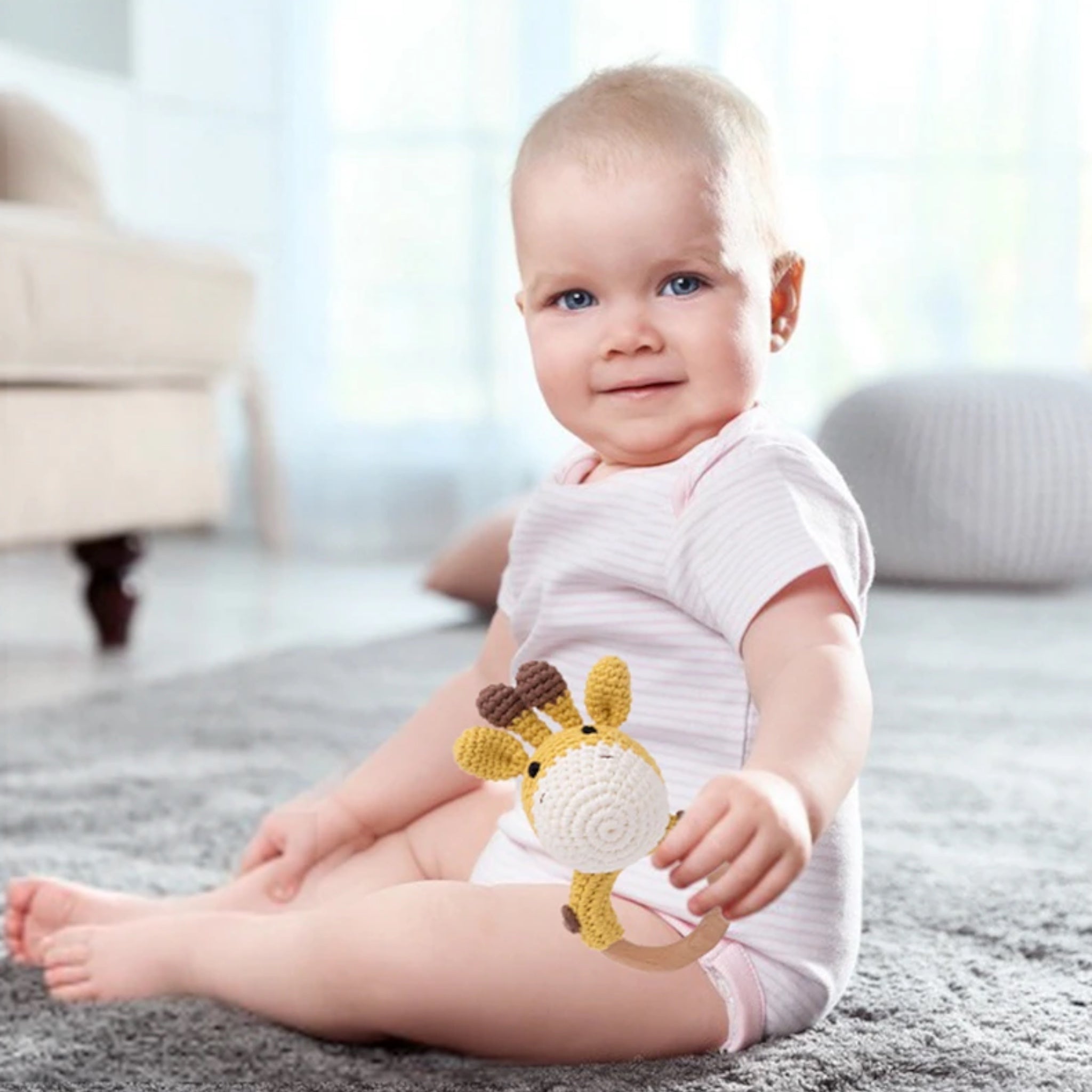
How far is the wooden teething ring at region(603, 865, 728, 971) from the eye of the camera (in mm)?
626

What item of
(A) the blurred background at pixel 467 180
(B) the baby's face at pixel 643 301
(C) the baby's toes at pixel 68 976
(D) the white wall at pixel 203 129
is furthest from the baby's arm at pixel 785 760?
(D) the white wall at pixel 203 129

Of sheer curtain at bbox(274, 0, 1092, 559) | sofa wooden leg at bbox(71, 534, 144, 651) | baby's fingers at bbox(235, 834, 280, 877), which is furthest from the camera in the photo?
sheer curtain at bbox(274, 0, 1092, 559)

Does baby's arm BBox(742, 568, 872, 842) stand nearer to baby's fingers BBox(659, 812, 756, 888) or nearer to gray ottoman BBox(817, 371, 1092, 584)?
baby's fingers BBox(659, 812, 756, 888)

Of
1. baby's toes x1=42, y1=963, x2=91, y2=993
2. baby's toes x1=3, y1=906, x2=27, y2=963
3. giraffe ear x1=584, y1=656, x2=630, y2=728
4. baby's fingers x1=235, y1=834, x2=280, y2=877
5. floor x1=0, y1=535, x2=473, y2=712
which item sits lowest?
floor x1=0, y1=535, x2=473, y2=712

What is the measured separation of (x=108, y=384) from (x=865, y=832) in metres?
1.19

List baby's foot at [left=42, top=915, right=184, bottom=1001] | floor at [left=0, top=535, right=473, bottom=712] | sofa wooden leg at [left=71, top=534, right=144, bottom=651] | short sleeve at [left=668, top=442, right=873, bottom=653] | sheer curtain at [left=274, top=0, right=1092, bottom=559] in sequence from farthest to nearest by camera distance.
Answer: sheer curtain at [left=274, top=0, right=1092, bottom=559]
sofa wooden leg at [left=71, top=534, right=144, bottom=651]
floor at [left=0, top=535, right=473, bottom=712]
baby's foot at [left=42, top=915, right=184, bottom=1001]
short sleeve at [left=668, top=442, right=873, bottom=653]

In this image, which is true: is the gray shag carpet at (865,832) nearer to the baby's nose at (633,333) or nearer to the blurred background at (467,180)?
the baby's nose at (633,333)

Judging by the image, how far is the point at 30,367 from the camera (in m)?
1.92

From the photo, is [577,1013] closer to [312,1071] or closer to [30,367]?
[312,1071]

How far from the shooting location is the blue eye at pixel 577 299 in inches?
29.8

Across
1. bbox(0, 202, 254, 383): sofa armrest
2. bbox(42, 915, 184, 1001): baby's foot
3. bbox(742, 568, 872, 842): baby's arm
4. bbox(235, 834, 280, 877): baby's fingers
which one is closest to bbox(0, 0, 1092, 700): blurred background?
bbox(0, 202, 254, 383): sofa armrest

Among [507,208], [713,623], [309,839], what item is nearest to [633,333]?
[713,623]

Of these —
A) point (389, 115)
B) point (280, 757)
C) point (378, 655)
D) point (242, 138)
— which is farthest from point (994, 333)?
point (280, 757)

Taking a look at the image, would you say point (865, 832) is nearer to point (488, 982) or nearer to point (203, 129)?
point (488, 982)
